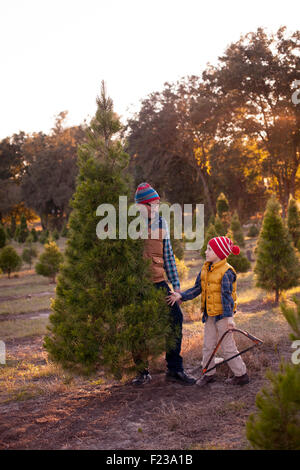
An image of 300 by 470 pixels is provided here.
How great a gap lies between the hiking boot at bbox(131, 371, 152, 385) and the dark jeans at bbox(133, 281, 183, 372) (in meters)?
0.21

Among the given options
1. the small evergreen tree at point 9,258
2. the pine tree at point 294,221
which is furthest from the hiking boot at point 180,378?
the small evergreen tree at point 9,258

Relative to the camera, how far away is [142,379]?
466cm

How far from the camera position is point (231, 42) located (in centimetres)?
2789

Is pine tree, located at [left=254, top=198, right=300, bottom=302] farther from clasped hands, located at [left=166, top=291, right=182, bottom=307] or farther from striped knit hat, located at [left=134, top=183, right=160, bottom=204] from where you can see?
striped knit hat, located at [left=134, top=183, right=160, bottom=204]

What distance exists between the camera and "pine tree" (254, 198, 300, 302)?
1021 cm

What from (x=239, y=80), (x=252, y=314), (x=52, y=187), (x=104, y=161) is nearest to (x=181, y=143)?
(x=239, y=80)

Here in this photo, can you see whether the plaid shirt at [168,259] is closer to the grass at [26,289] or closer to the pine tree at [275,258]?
the pine tree at [275,258]

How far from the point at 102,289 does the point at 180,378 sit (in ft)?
4.37

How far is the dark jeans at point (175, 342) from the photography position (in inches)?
171

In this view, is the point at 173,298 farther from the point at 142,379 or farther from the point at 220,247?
the point at 142,379

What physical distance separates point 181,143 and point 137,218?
30086mm

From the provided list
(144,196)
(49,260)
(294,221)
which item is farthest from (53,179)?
(144,196)

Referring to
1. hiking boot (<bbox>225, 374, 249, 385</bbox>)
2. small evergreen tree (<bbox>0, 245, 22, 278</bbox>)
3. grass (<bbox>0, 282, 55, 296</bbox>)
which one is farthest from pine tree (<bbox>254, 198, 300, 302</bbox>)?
small evergreen tree (<bbox>0, 245, 22, 278</bbox>)

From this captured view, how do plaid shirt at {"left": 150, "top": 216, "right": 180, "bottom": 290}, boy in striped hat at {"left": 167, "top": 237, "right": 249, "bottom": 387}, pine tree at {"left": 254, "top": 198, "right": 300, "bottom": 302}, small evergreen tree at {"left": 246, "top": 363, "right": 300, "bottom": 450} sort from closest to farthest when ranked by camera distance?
small evergreen tree at {"left": 246, "top": 363, "right": 300, "bottom": 450} → boy in striped hat at {"left": 167, "top": 237, "right": 249, "bottom": 387} → plaid shirt at {"left": 150, "top": 216, "right": 180, "bottom": 290} → pine tree at {"left": 254, "top": 198, "right": 300, "bottom": 302}
